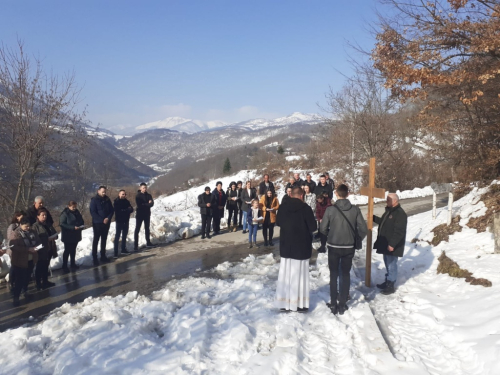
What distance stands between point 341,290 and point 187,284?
10.2 feet

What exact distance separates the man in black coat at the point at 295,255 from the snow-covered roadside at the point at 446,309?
1.29 meters

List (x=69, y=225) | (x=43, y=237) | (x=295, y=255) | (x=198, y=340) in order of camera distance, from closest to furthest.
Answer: (x=198, y=340)
(x=295, y=255)
(x=43, y=237)
(x=69, y=225)

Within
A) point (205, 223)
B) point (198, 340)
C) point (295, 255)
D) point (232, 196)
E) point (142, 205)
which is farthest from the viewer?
point (232, 196)

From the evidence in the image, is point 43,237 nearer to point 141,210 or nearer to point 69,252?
point 69,252

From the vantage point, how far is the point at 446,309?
18.9 ft

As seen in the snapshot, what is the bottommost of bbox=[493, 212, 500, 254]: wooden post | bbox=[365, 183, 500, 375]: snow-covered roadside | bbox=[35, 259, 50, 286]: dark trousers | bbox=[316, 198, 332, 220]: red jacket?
bbox=[365, 183, 500, 375]: snow-covered roadside

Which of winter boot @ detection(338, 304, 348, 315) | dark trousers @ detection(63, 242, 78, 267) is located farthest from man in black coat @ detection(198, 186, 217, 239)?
winter boot @ detection(338, 304, 348, 315)

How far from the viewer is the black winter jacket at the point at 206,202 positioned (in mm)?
11711

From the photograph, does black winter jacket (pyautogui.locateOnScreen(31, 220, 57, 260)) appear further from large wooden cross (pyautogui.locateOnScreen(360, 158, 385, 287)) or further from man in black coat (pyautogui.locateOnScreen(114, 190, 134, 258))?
large wooden cross (pyautogui.locateOnScreen(360, 158, 385, 287))

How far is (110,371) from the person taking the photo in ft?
13.5

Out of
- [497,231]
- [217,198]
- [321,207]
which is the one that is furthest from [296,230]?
[217,198]

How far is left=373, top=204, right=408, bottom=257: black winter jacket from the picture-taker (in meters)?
6.59

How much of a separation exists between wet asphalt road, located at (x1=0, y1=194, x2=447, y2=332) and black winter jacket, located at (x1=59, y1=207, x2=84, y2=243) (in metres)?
0.80

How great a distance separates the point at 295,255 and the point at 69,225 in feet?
19.1
